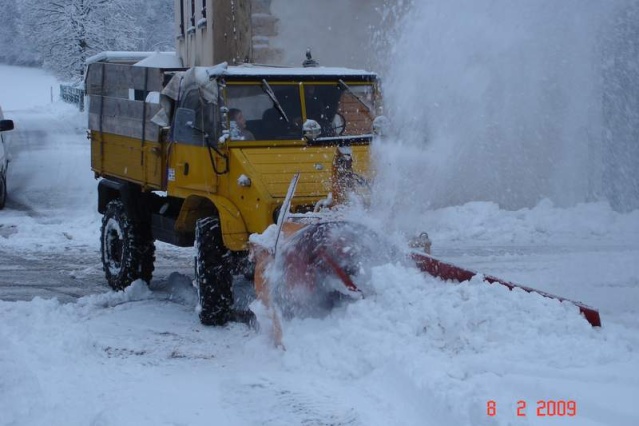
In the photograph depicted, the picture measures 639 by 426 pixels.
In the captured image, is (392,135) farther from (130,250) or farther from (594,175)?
(594,175)

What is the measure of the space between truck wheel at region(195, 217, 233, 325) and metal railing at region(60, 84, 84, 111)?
3282 centimetres

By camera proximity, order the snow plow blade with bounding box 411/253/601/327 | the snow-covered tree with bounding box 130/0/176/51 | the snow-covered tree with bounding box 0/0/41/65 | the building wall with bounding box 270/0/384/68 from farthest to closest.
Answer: the snow-covered tree with bounding box 0/0/41/65 → the snow-covered tree with bounding box 130/0/176/51 → the building wall with bounding box 270/0/384/68 → the snow plow blade with bounding box 411/253/601/327

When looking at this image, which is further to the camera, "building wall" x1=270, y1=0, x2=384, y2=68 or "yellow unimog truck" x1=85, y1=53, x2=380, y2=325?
"building wall" x1=270, y1=0, x2=384, y2=68

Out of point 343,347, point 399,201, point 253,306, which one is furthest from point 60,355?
point 399,201

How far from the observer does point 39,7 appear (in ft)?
137

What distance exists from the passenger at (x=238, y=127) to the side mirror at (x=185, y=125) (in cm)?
36

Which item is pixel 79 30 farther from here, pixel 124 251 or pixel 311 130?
pixel 311 130

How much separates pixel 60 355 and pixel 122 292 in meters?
2.71

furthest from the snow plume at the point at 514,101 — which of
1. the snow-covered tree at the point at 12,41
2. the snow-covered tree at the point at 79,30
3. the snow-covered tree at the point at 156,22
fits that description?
the snow-covered tree at the point at 12,41

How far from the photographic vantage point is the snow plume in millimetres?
10109

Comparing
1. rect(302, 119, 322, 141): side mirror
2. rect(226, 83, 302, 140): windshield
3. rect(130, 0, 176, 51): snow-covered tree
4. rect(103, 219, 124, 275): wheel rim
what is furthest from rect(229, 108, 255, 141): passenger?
rect(130, 0, 176, 51): snow-covered tree

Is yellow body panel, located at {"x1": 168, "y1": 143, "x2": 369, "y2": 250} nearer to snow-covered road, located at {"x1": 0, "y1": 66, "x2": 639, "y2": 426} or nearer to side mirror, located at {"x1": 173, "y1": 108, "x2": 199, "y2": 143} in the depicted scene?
side mirror, located at {"x1": 173, "y1": 108, "x2": 199, "y2": 143}

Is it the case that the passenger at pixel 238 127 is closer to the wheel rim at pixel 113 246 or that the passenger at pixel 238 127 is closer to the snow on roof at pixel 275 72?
the snow on roof at pixel 275 72

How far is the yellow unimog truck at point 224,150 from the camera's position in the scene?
22.7 ft
